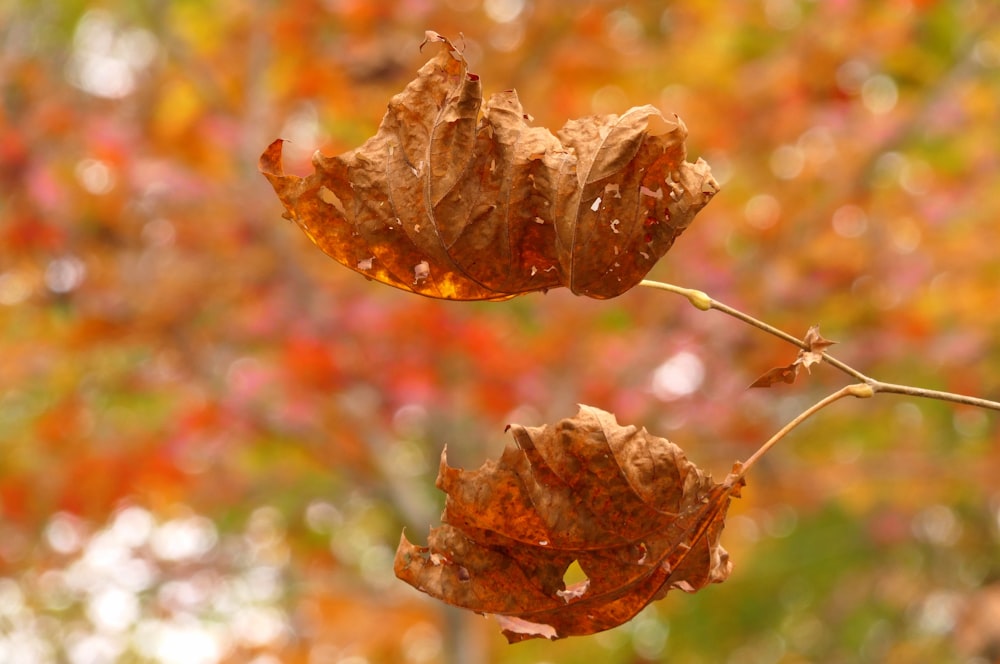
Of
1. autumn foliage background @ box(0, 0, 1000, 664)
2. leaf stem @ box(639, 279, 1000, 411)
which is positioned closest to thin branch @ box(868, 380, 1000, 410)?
leaf stem @ box(639, 279, 1000, 411)

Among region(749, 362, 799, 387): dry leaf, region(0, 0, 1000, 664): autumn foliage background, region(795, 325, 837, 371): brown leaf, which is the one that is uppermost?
region(0, 0, 1000, 664): autumn foliage background

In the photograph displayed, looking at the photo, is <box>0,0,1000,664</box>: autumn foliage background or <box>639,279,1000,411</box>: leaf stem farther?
<box>0,0,1000,664</box>: autumn foliage background

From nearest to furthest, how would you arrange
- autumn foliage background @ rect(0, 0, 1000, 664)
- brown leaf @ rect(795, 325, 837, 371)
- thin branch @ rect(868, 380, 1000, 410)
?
thin branch @ rect(868, 380, 1000, 410), brown leaf @ rect(795, 325, 837, 371), autumn foliage background @ rect(0, 0, 1000, 664)

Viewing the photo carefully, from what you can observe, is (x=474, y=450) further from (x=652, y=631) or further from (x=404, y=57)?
(x=652, y=631)

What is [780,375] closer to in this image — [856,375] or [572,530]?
[856,375]

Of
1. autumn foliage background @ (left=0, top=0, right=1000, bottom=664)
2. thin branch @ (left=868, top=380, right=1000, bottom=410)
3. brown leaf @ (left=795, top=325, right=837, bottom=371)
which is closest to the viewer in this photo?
thin branch @ (left=868, top=380, right=1000, bottom=410)

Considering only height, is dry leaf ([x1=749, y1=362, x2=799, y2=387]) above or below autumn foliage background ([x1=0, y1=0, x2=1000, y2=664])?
below

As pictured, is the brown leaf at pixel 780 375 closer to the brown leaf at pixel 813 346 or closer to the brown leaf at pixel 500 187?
the brown leaf at pixel 813 346

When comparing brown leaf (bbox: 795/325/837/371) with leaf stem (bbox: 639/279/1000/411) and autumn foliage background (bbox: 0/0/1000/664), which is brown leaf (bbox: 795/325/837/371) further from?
autumn foliage background (bbox: 0/0/1000/664)
